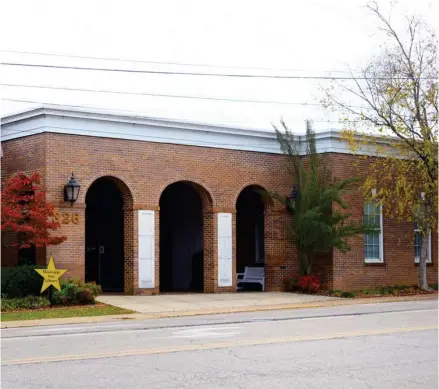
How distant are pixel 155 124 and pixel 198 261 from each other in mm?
7982

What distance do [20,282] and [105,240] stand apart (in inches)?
362

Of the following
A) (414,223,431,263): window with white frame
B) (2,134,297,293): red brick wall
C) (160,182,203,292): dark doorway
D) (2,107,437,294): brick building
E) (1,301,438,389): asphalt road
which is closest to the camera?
(1,301,438,389): asphalt road

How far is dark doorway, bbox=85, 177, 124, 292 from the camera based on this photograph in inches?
1214

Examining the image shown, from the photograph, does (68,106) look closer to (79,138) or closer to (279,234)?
(79,138)

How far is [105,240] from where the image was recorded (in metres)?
31.4

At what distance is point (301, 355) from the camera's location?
1177 cm

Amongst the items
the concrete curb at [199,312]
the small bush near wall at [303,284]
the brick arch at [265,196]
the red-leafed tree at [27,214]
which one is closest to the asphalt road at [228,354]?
the concrete curb at [199,312]

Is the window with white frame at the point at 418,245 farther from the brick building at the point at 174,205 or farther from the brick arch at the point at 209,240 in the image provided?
the brick arch at the point at 209,240

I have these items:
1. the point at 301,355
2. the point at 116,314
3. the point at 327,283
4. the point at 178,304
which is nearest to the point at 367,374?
the point at 301,355

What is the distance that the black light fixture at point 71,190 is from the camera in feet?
79.4

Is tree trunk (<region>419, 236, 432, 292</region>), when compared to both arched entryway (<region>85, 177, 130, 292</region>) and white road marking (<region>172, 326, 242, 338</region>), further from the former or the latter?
white road marking (<region>172, 326, 242, 338</region>)

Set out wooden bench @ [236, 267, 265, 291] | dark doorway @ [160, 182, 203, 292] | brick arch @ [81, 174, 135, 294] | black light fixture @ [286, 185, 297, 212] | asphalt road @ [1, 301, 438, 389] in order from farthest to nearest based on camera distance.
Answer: dark doorway @ [160, 182, 203, 292] < wooden bench @ [236, 267, 265, 291] < black light fixture @ [286, 185, 297, 212] < brick arch @ [81, 174, 135, 294] < asphalt road @ [1, 301, 438, 389]

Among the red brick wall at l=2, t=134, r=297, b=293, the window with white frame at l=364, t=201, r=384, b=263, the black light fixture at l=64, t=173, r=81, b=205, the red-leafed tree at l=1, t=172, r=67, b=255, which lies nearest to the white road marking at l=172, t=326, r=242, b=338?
the red-leafed tree at l=1, t=172, r=67, b=255

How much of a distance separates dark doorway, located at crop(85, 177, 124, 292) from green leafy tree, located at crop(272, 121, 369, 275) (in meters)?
6.33
